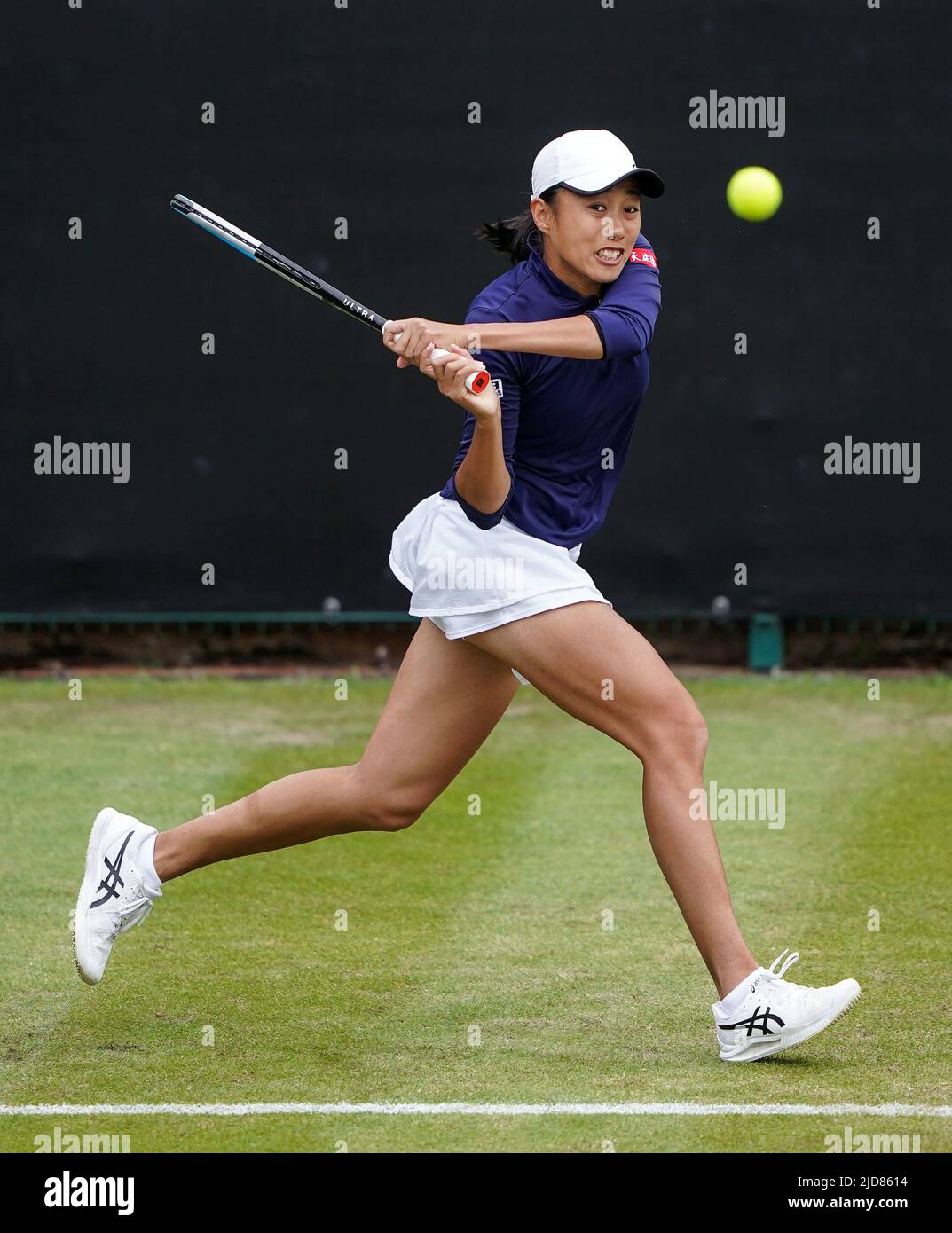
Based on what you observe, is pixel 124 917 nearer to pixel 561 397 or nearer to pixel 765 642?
pixel 561 397

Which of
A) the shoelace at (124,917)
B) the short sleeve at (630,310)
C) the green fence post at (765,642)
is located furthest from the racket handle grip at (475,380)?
the green fence post at (765,642)

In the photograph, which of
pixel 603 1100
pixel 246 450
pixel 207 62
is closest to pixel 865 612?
pixel 246 450

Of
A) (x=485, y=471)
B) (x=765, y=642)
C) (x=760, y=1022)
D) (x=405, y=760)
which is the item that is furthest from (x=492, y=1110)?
(x=765, y=642)

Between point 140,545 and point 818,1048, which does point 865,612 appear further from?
point 818,1048

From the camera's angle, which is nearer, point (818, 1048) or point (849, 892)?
point (818, 1048)

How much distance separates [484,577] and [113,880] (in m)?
1.17

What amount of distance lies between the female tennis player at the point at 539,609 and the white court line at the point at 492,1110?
277 mm

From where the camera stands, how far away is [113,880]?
4.39 m

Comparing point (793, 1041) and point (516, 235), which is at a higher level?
point (516, 235)

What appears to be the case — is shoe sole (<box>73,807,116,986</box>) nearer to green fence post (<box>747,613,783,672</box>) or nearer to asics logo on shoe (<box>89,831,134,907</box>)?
asics logo on shoe (<box>89,831,134,907</box>)

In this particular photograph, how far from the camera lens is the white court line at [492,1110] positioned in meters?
3.67

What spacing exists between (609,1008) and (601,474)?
49.2 inches

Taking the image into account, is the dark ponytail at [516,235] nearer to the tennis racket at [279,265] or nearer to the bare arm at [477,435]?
the tennis racket at [279,265]

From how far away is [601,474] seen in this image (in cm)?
431
